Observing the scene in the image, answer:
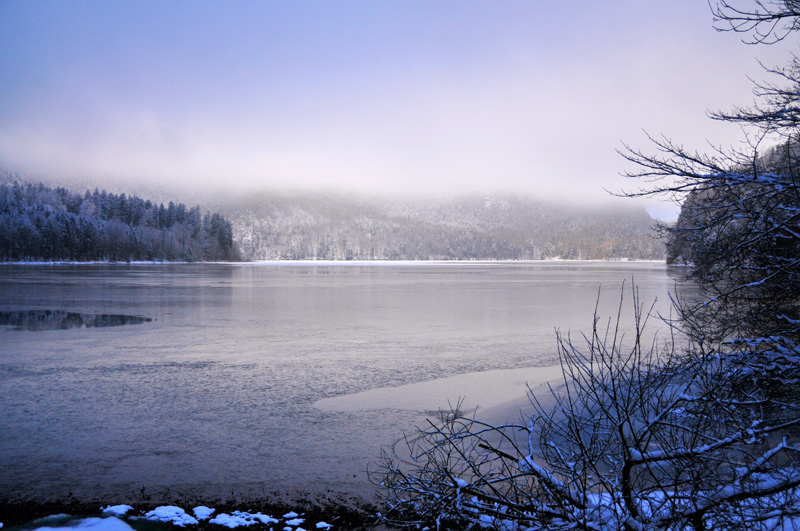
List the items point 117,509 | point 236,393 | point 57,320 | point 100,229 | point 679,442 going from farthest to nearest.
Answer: point 100,229, point 57,320, point 236,393, point 117,509, point 679,442

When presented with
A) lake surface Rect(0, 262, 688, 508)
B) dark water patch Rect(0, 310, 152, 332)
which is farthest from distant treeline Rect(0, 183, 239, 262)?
lake surface Rect(0, 262, 688, 508)

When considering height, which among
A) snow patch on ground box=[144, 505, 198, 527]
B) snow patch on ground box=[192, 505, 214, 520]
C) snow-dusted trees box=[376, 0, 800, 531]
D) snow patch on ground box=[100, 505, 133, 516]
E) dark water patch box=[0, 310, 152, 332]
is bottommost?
snow patch on ground box=[192, 505, 214, 520]

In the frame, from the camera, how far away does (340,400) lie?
11.0 m

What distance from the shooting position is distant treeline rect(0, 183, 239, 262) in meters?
113

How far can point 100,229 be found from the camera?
125 meters

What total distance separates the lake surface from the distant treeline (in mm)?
107196

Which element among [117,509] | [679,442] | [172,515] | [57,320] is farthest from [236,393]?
[57,320]

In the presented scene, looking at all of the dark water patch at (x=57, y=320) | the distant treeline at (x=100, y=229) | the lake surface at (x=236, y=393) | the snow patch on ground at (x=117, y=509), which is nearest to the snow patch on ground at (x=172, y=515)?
the snow patch on ground at (x=117, y=509)

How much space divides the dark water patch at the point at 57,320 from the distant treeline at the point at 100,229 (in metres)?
104

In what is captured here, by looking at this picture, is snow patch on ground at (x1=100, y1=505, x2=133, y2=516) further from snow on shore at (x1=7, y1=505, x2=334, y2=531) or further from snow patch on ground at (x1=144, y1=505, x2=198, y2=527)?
snow patch on ground at (x1=144, y1=505, x2=198, y2=527)

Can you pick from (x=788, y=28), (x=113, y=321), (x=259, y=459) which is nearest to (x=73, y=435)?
(x=259, y=459)

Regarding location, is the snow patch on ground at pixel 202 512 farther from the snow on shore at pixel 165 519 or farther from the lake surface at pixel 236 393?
the lake surface at pixel 236 393

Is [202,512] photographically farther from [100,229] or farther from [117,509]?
[100,229]

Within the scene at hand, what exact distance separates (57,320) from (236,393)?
1455 centimetres
